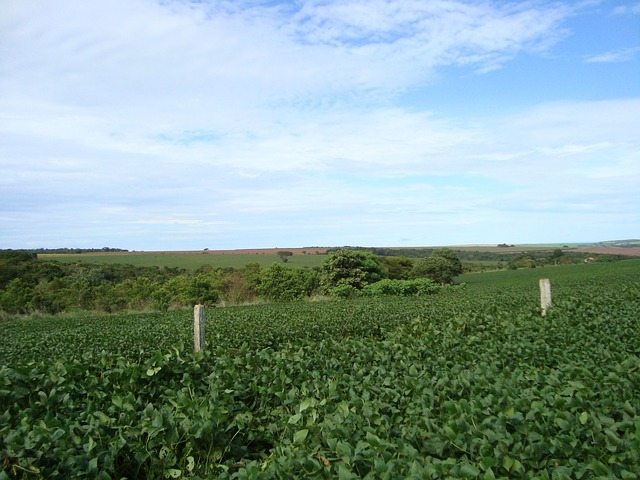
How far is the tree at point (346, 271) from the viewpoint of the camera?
115 ft

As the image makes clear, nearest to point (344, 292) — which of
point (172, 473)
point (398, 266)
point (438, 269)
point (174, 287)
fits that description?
point (174, 287)

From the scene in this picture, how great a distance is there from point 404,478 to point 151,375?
3668mm

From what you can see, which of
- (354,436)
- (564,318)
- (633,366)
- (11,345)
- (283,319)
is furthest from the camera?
(283,319)

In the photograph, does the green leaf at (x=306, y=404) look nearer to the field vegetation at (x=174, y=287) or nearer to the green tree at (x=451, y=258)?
the field vegetation at (x=174, y=287)

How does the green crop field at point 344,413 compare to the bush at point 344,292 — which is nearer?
the green crop field at point 344,413

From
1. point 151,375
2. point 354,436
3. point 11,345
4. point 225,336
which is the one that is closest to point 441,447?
point 354,436

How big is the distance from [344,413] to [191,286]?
27.6 m

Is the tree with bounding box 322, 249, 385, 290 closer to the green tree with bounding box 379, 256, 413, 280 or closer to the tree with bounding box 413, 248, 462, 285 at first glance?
the green tree with bounding box 379, 256, 413, 280

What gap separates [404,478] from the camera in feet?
8.68

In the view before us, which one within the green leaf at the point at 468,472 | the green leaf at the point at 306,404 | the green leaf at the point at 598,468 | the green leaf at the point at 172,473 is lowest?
the green leaf at the point at 172,473

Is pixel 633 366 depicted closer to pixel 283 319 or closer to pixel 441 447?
pixel 441 447

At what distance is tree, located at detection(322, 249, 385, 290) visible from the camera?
3509cm

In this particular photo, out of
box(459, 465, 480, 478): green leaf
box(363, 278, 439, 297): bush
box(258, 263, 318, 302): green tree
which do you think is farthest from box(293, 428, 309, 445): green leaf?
box(363, 278, 439, 297): bush

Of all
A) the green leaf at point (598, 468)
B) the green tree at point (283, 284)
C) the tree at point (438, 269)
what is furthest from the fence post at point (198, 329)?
the tree at point (438, 269)
